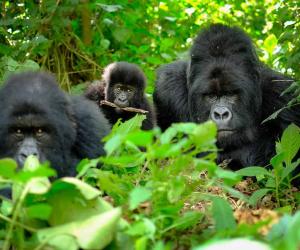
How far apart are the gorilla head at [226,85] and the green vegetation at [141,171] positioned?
347 mm

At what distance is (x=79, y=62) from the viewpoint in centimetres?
620

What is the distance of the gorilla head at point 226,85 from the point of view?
4.73 meters

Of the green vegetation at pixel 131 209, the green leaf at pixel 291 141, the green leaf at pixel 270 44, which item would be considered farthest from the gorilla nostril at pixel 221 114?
the green leaf at pixel 270 44

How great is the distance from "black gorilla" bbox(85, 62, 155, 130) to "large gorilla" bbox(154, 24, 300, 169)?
719mm

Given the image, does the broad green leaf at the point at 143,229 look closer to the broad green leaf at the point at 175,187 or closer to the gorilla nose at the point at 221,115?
the broad green leaf at the point at 175,187

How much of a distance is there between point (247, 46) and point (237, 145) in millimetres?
799

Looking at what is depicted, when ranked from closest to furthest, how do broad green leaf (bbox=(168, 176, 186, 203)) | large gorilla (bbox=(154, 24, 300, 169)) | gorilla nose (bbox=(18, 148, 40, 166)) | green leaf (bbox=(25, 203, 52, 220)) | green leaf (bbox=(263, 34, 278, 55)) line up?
green leaf (bbox=(25, 203, 52, 220))
broad green leaf (bbox=(168, 176, 186, 203))
gorilla nose (bbox=(18, 148, 40, 166))
large gorilla (bbox=(154, 24, 300, 169))
green leaf (bbox=(263, 34, 278, 55))

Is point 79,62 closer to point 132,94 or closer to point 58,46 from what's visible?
point 58,46

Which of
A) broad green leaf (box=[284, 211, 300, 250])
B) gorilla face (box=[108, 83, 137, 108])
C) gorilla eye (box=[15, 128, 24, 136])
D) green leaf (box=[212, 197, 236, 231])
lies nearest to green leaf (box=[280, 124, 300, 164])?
green leaf (box=[212, 197, 236, 231])

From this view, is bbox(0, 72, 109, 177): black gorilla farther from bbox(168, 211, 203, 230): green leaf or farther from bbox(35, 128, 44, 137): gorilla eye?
bbox(168, 211, 203, 230): green leaf

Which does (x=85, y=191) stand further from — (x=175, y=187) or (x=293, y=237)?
(x=293, y=237)

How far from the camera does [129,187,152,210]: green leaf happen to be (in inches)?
81.4

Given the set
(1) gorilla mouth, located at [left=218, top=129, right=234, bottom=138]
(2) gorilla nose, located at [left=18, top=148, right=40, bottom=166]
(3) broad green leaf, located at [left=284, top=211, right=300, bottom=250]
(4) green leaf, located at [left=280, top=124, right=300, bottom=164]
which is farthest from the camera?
(1) gorilla mouth, located at [left=218, top=129, right=234, bottom=138]

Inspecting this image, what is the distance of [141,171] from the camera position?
328cm
